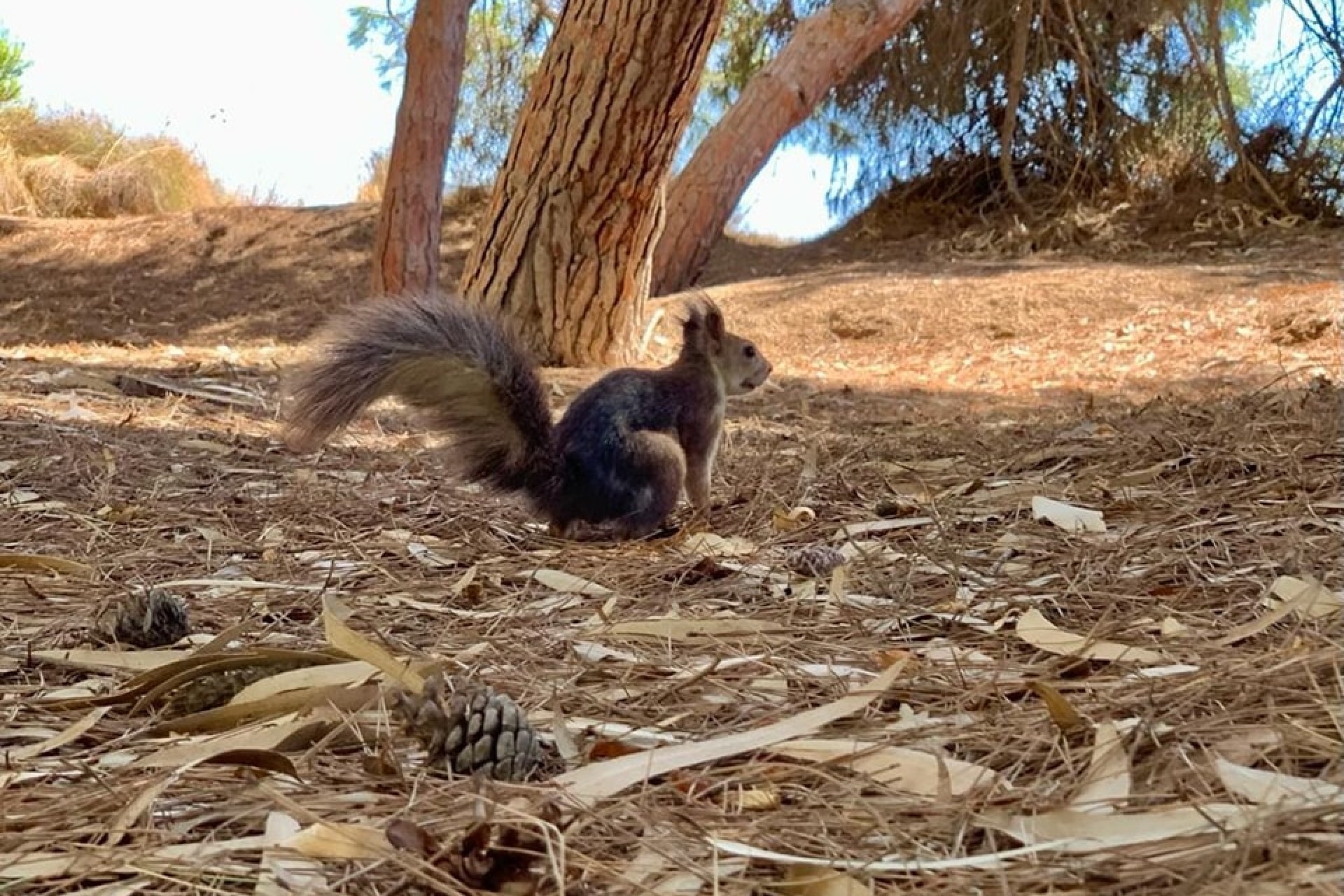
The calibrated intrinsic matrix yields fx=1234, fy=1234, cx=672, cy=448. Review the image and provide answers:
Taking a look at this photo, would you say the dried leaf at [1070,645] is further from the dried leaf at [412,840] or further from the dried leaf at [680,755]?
the dried leaf at [412,840]

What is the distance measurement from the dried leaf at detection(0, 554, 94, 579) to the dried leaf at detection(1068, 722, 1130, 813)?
1.87 metres

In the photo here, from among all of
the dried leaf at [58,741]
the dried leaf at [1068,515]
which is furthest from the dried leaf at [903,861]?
the dried leaf at [1068,515]

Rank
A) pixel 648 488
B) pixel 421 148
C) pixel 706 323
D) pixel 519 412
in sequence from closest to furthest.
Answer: pixel 519 412 < pixel 648 488 < pixel 706 323 < pixel 421 148

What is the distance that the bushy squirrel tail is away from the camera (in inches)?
98.6

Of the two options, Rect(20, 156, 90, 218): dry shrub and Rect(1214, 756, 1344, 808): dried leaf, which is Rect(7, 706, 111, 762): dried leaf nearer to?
Rect(1214, 756, 1344, 808): dried leaf

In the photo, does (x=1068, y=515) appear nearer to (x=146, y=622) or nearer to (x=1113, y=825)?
(x=1113, y=825)

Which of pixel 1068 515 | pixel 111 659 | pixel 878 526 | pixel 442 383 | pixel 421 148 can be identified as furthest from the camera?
pixel 421 148

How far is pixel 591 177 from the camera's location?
5.70 metres

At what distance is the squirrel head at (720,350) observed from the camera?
3.64m

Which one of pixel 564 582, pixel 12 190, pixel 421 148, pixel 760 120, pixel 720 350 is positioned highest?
pixel 12 190

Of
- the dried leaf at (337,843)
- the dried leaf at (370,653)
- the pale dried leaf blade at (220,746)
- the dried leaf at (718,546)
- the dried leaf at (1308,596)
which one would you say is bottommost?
the dried leaf at (718,546)

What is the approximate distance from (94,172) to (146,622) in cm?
1265

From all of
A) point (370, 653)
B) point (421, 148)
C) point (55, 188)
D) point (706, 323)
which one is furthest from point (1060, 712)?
point (55, 188)

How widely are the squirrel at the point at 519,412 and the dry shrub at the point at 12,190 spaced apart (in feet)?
37.1
